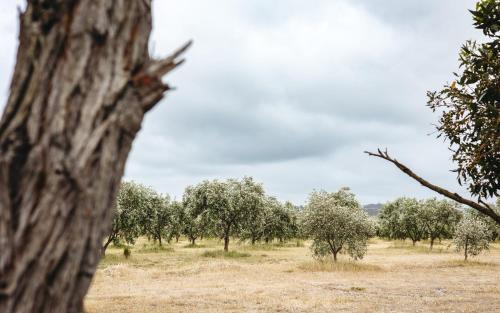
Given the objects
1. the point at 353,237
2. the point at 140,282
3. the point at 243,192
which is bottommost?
the point at 140,282

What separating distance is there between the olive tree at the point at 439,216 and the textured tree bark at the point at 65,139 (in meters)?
75.7

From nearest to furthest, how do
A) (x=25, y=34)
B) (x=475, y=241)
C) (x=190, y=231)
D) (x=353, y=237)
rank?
(x=25, y=34)
(x=353, y=237)
(x=475, y=241)
(x=190, y=231)

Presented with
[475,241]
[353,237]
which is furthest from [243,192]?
[475,241]

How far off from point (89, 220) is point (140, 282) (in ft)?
97.0

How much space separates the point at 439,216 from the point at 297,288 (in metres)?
53.6

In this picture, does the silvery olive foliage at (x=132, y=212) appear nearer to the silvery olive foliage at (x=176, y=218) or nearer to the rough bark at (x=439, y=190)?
the silvery olive foliage at (x=176, y=218)

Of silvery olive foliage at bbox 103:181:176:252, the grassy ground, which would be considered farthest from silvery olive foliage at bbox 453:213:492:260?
silvery olive foliage at bbox 103:181:176:252

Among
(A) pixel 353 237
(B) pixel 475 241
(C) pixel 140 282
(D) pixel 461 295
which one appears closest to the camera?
(D) pixel 461 295

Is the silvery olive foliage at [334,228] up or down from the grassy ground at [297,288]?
up

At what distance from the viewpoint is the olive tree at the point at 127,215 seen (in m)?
46.6

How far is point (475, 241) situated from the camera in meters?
46.7

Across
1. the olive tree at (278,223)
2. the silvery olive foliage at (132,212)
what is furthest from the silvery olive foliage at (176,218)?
the silvery olive foliage at (132,212)

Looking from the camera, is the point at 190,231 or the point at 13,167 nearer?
the point at 13,167

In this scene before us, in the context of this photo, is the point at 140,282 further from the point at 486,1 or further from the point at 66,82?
the point at 66,82
